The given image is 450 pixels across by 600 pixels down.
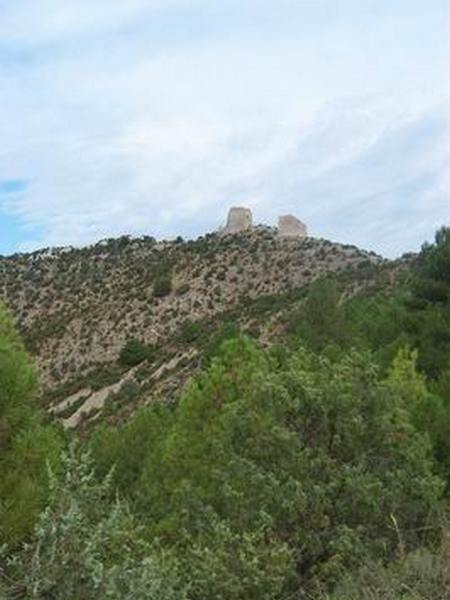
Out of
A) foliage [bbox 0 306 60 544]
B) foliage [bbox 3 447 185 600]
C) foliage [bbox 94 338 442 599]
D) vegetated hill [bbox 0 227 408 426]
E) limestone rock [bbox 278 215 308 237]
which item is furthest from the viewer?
limestone rock [bbox 278 215 308 237]

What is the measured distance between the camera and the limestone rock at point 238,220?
90.8 m

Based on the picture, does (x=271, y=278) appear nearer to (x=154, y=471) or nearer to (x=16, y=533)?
(x=154, y=471)

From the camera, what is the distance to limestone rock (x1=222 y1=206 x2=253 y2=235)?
298 ft

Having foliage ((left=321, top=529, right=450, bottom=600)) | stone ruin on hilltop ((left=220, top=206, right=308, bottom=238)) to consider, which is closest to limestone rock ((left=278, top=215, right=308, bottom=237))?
stone ruin on hilltop ((left=220, top=206, right=308, bottom=238))

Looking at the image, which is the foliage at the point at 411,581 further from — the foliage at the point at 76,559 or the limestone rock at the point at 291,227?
the limestone rock at the point at 291,227

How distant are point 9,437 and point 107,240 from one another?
78.7 meters

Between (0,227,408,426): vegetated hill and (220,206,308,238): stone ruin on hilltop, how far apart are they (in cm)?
140

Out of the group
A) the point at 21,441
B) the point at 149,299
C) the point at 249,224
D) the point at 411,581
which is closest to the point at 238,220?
the point at 249,224

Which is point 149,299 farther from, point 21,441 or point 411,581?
point 411,581

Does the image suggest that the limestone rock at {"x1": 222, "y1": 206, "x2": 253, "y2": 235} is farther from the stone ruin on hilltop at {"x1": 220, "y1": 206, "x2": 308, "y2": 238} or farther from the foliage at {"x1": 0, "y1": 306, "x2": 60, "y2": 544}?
the foliage at {"x1": 0, "y1": 306, "x2": 60, "y2": 544}

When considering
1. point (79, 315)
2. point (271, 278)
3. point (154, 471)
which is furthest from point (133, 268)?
point (154, 471)

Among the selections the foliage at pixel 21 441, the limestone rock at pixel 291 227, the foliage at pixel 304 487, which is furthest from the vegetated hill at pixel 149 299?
the foliage at pixel 21 441

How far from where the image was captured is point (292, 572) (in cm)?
1352

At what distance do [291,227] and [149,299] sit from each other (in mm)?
16274
